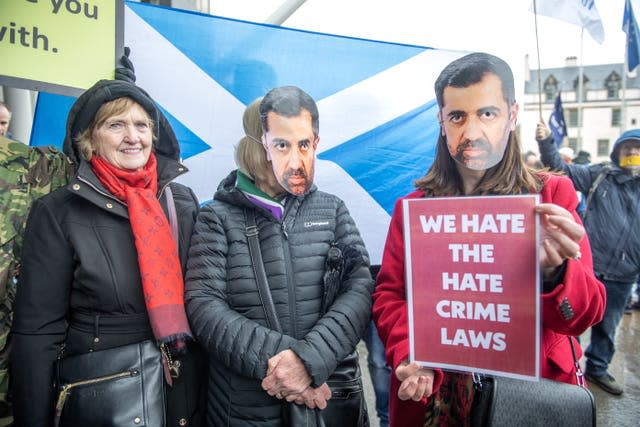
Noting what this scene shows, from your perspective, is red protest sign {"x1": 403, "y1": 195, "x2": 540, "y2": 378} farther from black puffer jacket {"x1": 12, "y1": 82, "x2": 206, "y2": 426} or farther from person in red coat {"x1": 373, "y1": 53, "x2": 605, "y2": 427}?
black puffer jacket {"x1": 12, "y1": 82, "x2": 206, "y2": 426}

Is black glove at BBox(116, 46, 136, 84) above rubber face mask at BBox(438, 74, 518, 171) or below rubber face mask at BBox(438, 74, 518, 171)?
above

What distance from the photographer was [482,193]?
149 centimetres

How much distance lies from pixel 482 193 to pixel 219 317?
1.00 metres

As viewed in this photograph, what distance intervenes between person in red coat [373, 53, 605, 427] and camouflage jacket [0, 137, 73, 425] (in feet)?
4.68

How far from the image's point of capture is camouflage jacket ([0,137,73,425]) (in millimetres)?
1715

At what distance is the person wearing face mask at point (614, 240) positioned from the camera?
375 centimetres

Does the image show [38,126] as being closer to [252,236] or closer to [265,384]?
[252,236]

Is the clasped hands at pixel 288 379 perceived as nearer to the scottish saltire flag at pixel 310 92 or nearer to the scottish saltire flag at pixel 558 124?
the scottish saltire flag at pixel 310 92

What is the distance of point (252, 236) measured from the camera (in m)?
1.67

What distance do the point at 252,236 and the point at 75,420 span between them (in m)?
0.85

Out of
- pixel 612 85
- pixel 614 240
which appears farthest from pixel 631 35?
pixel 612 85

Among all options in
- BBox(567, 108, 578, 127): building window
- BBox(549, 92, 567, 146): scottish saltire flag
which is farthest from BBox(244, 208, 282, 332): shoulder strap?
BBox(567, 108, 578, 127): building window

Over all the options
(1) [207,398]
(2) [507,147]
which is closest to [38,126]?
(1) [207,398]

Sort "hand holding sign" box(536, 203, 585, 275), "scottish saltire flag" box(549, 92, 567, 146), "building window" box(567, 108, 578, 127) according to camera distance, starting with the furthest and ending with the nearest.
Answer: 1. "building window" box(567, 108, 578, 127)
2. "scottish saltire flag" box(549, 92, 567, 146)
3. "hand holding sign" box(536, 203, 585, 275)
